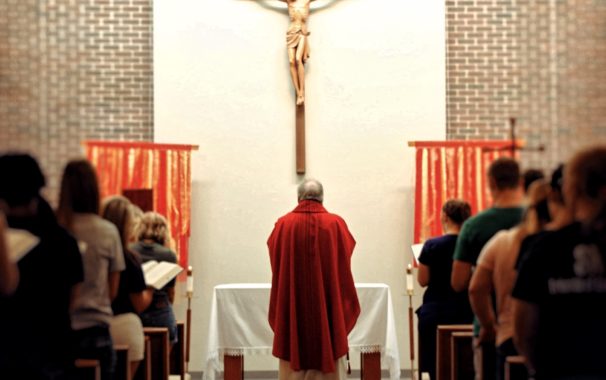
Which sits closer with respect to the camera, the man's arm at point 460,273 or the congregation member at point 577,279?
the congregation member at point 577,279

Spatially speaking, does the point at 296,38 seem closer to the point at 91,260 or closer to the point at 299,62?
the point at 299,62

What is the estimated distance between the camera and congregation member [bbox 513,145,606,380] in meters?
3.21

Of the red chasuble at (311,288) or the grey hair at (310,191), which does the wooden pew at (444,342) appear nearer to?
the red chasuble at (311,288)

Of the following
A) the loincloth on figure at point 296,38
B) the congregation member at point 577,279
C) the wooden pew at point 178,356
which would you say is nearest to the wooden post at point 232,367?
the wooden pew at point 178,356

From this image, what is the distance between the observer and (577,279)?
323 centimetres

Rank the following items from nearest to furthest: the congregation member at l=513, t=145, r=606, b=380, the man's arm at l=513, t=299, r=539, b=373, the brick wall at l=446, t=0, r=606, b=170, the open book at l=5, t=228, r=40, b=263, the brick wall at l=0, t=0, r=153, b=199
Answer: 1. the congregation member at l=513, t=145, r=606, b=380
2. the man's arm at l=513, t=299, r=539, b=373
3. the open book at l=5, t=228, r=40, b=263
4. the brick wall at l=0, t=0, r=153, b=199
5. the brick wall at l=446, t=0, r=606, b=170

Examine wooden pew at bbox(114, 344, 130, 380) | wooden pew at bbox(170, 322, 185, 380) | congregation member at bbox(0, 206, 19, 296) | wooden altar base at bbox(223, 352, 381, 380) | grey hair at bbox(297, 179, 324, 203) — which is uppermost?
grey hair at bbox(297, 179, 324, 203)

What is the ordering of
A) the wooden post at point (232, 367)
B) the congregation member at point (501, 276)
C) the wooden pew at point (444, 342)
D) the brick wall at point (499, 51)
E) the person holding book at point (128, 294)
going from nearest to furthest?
the congregation member at point (501, 276) < the person holding book at point (128, 294) < the wooden pew at point (444, 342) < the wooden post at point (232, 367) < the brick wall at point (499, 51)

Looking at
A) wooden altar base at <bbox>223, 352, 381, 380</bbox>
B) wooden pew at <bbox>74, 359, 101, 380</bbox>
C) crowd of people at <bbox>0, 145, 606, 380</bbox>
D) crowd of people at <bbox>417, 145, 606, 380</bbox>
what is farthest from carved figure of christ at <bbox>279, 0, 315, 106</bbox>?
wooden pew at <bbox>74, 359, 101, 380</bbox>

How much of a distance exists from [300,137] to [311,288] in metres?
2.68

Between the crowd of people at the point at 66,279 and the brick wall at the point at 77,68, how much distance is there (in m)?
1.10

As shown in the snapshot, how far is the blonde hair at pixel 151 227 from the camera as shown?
5.98 metres

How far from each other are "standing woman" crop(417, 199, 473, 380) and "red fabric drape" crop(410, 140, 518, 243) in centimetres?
277

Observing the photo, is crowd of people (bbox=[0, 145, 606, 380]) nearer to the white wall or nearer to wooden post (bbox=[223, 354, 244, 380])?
wooden post (bbox=[223, 354, 244, 380])
